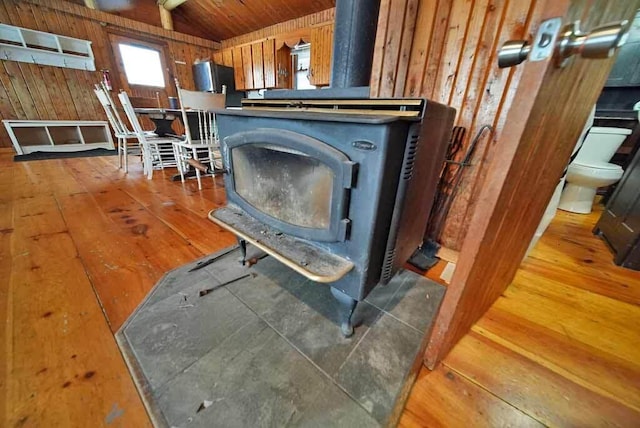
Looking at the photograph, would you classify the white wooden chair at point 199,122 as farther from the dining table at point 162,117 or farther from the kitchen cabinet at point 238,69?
the kitchen cabinet at point 238,69

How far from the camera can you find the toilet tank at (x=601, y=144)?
2012 mm

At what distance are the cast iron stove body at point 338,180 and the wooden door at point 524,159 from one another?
240 mm

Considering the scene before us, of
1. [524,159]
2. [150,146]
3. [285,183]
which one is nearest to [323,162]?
[285,183]

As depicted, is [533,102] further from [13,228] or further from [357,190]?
[13,228]

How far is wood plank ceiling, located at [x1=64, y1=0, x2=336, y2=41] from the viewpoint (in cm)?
376

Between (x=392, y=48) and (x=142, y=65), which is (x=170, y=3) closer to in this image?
(x=142, y=65)

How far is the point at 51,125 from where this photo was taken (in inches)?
154

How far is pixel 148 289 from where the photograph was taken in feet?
3.53

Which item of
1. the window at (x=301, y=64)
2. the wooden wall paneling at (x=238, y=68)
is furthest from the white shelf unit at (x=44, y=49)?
the window at (x=301, y=64)

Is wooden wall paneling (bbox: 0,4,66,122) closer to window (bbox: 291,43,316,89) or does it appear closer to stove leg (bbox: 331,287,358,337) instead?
window (bbox: 291,43,316,89)

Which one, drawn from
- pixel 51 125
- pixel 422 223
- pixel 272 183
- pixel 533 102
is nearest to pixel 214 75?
pixel 51 125

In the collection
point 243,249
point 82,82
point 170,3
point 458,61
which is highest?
point 170,3

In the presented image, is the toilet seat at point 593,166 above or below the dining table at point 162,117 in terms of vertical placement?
below

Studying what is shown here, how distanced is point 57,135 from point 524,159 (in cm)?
647
